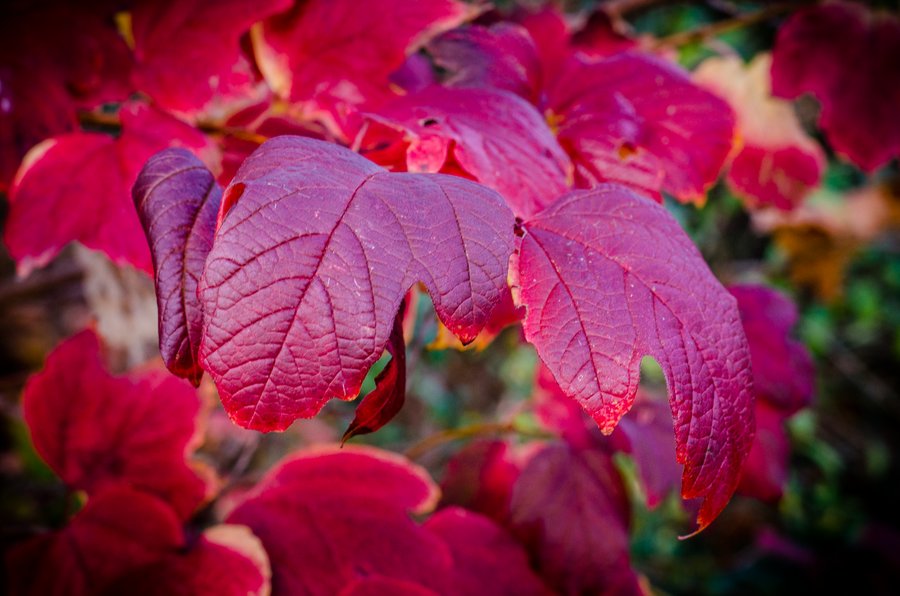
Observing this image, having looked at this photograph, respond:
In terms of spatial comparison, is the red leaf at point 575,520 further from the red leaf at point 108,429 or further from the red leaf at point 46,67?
the red leaf at point 46,67

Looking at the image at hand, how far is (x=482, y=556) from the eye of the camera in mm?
562

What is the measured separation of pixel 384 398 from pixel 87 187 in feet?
1.22

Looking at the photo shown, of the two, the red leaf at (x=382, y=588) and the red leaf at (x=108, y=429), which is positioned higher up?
the red leaf at (x=108, y=429)

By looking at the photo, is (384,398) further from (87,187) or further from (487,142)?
(87,187)

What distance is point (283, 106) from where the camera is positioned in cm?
57

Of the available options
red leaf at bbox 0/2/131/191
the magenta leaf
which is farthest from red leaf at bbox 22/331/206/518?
the magenta leaf

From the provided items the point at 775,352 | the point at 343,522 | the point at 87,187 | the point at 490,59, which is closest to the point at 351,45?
the point at 490,59

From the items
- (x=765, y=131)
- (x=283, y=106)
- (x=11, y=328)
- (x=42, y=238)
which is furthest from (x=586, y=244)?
(x=11, y=328)

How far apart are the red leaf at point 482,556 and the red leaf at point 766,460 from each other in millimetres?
237

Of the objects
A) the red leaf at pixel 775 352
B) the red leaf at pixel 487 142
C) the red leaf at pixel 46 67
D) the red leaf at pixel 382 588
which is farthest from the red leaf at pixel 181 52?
the red leaf at pixel 775 352

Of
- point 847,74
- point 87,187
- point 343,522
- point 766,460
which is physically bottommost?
point 766,460

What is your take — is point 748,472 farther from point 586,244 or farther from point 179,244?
point 179,244

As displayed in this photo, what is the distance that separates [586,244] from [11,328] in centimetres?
239

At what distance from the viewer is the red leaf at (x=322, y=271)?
0.92ft
